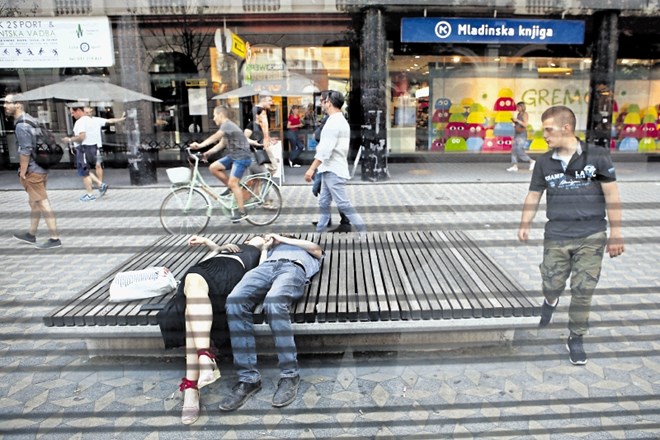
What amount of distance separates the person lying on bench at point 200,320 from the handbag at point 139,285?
0.77ft

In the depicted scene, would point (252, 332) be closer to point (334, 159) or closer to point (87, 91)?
point (334, 159)

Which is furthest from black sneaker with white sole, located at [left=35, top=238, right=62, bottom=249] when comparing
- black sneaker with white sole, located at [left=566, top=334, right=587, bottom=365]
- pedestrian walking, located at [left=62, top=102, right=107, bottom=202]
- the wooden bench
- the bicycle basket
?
black sneaker with white sole, located at [left=566, top=334, right=587, bottom=365]

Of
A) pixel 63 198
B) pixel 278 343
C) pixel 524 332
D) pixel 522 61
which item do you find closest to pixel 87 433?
pixel 278 343

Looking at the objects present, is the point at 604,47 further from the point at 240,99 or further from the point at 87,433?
the point at 87,433

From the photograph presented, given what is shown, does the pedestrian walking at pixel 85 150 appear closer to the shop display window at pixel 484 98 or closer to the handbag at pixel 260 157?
the handbag at pixel 260 157

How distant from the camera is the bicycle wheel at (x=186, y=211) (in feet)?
16.1

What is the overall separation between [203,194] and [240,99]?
20.6ft

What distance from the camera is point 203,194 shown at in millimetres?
5008

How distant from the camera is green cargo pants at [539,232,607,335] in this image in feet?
7.84

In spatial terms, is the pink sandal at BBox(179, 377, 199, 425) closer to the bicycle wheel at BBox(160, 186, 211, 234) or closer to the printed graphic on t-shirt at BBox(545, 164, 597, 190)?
the printed graphic on t-shirt at BBox(545, 164, 597, 190)

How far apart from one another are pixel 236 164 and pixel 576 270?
3.77m

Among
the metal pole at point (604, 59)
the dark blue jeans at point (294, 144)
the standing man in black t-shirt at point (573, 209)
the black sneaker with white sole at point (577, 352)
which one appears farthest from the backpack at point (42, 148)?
the metal pole at point (604, 59)

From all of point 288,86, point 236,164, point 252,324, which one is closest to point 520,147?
point 288,86

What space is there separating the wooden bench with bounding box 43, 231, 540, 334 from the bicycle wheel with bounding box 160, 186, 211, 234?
1878mm
